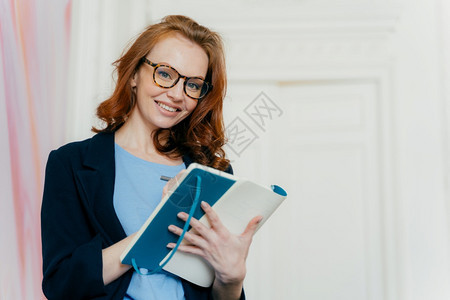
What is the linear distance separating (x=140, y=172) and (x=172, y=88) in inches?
8.0

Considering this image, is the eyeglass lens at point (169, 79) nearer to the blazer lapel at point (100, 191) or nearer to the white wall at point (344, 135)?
the blazer lapel at point (100, 191)

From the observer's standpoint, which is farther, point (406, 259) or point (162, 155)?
point (406, 259)

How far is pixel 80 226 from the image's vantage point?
0.99m

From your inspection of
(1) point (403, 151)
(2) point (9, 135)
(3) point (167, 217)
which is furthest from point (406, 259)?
(2) point (9, 135)

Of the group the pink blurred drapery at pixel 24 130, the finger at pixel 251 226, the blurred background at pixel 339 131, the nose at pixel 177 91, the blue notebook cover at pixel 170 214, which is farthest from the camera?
the blurred background at pixel 339 131

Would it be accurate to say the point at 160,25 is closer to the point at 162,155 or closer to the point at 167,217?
the point at 162,155

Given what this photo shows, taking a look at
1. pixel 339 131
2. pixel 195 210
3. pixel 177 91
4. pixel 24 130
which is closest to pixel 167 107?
pixel 177 91

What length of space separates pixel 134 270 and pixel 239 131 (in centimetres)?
105

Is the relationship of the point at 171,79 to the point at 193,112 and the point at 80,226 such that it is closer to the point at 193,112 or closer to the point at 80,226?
the point at 193,112

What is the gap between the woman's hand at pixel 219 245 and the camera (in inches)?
37.5

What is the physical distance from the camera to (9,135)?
145 cm

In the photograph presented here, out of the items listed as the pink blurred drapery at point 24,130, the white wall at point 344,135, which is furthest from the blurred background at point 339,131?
the pink blurred drapery at point 24,130

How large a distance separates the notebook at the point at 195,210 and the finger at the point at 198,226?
12 mm

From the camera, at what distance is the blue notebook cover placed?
2.85ft
